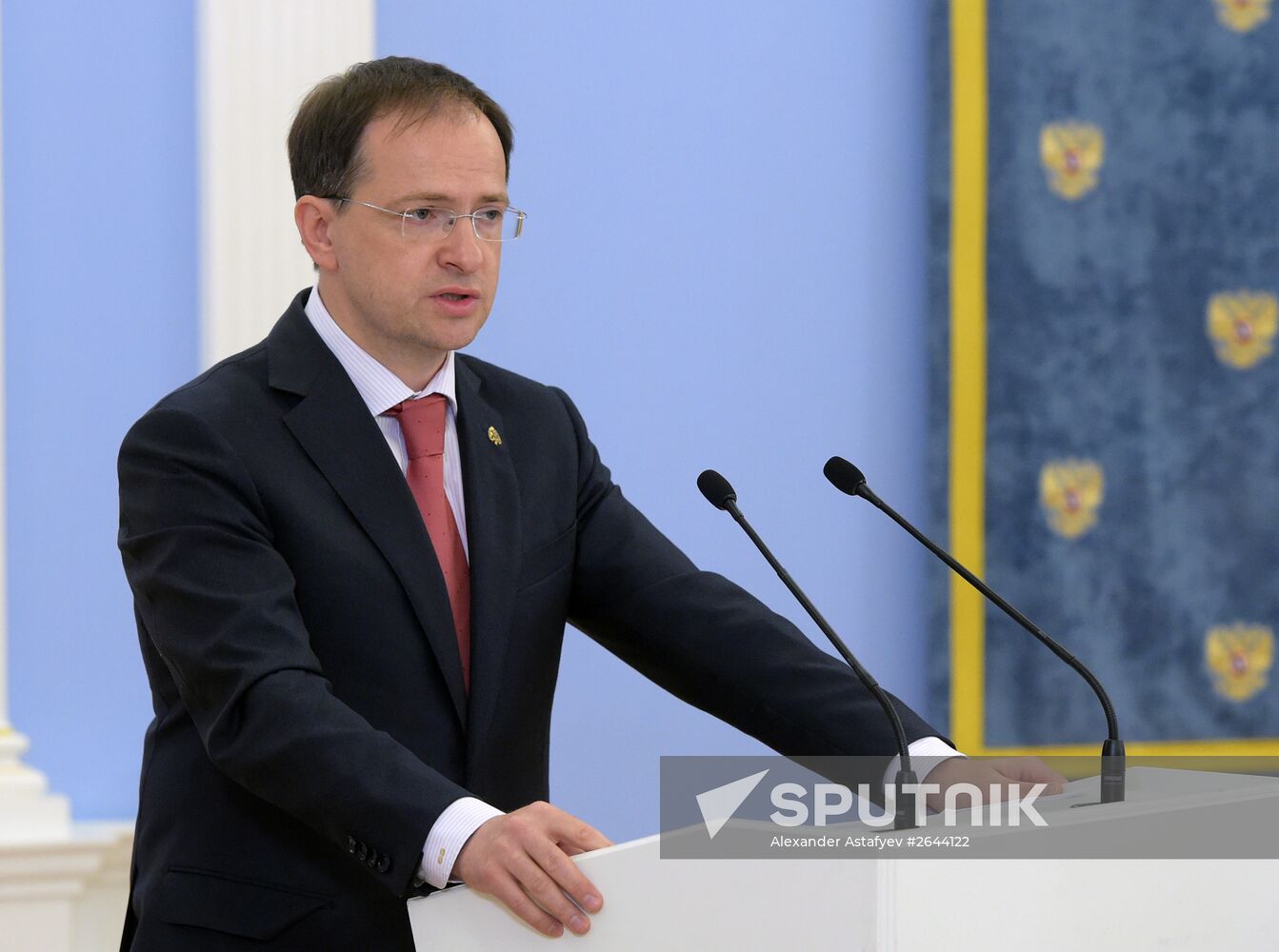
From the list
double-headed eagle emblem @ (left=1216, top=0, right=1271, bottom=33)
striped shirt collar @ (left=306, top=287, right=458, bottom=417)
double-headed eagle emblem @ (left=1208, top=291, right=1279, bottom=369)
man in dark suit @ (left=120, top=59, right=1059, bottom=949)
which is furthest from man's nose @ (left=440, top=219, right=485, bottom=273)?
double-headed eagle emblem @ (left=1216, top=0, right=1271, bottom=33)

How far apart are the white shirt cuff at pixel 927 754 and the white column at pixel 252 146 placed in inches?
Result: 60.0

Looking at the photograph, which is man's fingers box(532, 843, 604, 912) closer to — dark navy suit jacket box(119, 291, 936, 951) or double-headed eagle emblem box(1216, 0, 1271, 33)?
dark navy suit jacket box(119, 291, 936, 951)

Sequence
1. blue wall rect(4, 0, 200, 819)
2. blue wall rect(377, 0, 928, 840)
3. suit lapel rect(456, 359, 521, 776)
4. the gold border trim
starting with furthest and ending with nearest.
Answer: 1. the gold border trim
2. blue wall rect(377, 0, 928, 840)
3. blue wall rect(4, 0, 200, 819)
4. suit lapel rect(456, 359, 521, 776)

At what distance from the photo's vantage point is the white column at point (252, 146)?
288 centimetres

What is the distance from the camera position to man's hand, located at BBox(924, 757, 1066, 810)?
168 centimetres

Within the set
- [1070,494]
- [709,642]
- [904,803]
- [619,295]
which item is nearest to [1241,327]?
[1070,494]

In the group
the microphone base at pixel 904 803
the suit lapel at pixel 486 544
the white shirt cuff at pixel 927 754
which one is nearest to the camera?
the microphone base at pixel 904 803

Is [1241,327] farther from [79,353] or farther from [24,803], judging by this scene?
[24,803]

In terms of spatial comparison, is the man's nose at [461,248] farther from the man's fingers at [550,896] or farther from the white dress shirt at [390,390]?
the man's fingers at [550,896]

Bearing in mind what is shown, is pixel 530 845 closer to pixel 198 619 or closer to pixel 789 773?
pixel 198 619

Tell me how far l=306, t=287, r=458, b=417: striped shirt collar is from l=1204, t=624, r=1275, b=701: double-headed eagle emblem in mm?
2011

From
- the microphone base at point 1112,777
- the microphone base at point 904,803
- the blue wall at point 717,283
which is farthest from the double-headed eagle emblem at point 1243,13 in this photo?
the microphone base at point 904,803

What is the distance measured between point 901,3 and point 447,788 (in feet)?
7.86

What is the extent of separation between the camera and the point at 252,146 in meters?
2.91
